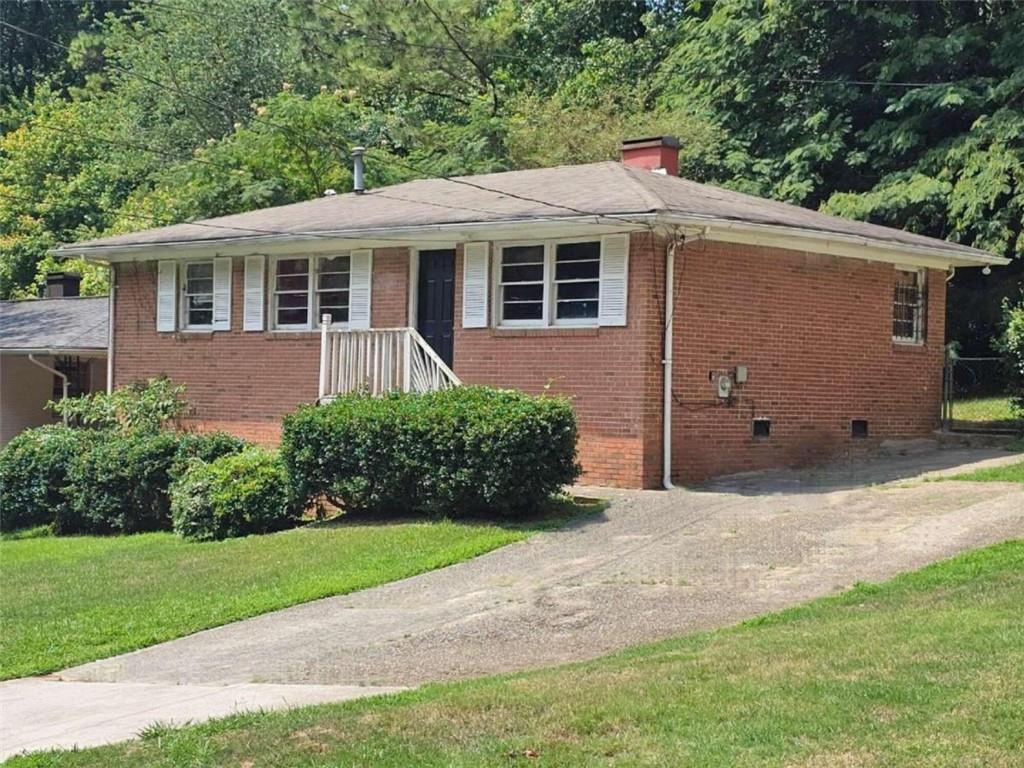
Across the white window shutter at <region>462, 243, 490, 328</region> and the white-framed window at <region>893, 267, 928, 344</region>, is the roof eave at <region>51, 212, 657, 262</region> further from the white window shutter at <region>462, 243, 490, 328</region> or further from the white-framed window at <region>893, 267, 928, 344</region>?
the white-framed window at <region>893, 267, 928, 344</region>

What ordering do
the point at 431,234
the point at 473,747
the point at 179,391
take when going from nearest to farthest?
1. the point at 473,747
2. the point at 431,234
3. the point at 179,391

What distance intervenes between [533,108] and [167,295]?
1320 cm

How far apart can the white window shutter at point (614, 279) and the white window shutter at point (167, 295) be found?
8.10 meters

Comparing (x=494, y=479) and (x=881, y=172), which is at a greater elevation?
(x=881, y=172)

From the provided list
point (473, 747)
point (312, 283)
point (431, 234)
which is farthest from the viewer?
point (312, 283)

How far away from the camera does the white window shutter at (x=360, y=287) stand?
61.8 ft

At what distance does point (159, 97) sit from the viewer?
1628 inches

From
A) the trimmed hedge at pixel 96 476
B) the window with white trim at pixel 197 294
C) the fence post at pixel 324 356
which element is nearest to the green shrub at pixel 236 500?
the trimmed hedge at pixel 96 476

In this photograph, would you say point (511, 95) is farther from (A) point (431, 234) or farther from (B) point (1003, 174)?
(A) point (431, 234)

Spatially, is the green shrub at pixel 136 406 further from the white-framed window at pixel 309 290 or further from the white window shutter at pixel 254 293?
the white-framed window at pixel 309 290

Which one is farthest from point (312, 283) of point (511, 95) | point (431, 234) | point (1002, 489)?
point (511, 95)

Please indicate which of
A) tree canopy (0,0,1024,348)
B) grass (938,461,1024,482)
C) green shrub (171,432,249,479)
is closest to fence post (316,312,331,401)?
green shrub (171,432,249,479)

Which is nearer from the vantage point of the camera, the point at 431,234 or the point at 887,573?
the point at 887,573

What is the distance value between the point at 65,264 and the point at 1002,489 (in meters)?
31.8
